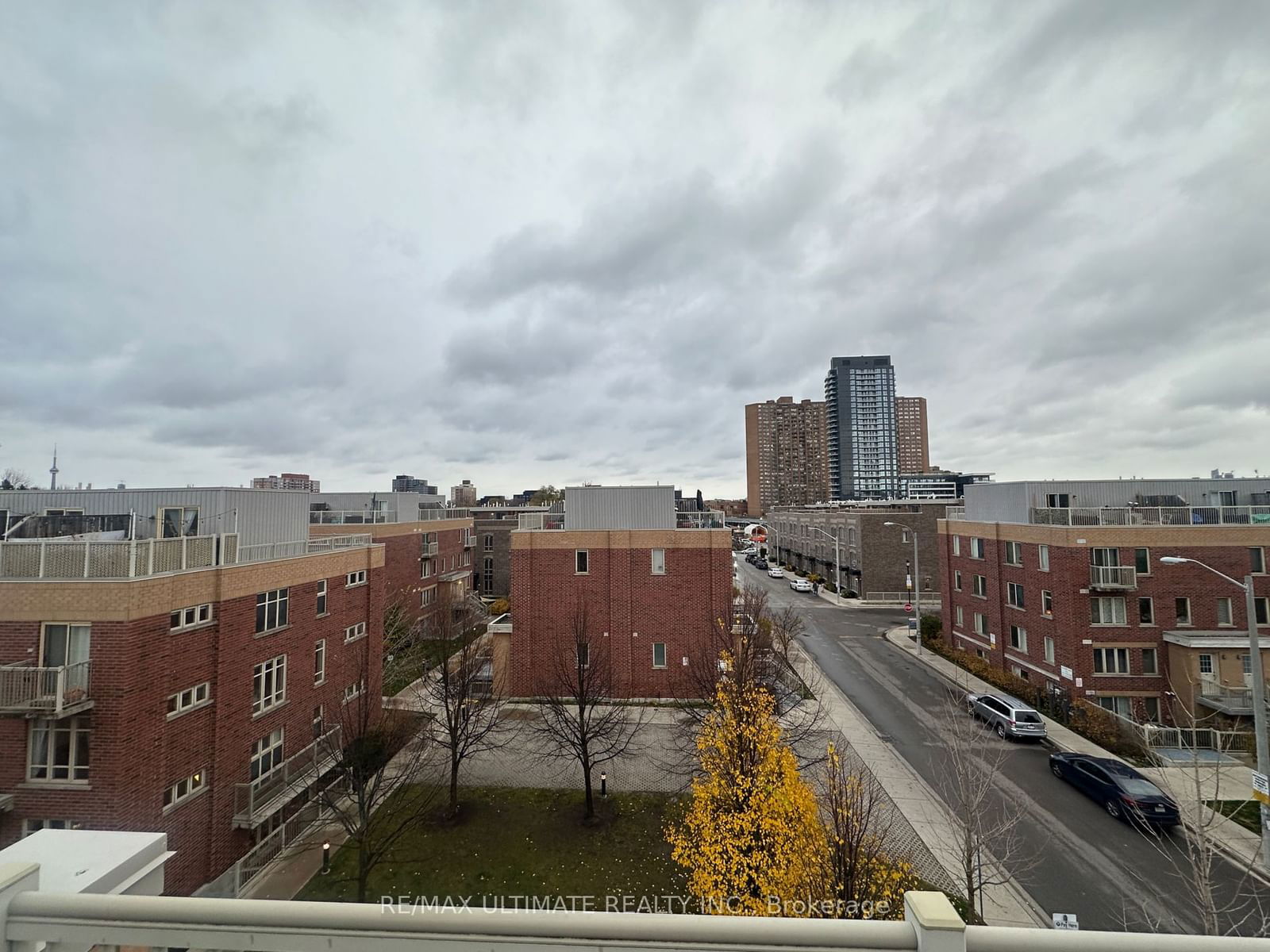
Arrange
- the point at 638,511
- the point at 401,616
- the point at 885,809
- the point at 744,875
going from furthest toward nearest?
1. the point at 401,616
2. the point at 638,511
3. the point at 885,809
4. the point at 744,875

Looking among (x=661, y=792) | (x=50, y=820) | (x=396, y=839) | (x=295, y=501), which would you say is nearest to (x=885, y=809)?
(x=661, y=792)

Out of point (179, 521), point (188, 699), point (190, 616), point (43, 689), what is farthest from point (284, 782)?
point (179, 521)

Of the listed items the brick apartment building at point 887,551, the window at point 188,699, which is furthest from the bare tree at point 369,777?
the brick apartment building at point 887,551

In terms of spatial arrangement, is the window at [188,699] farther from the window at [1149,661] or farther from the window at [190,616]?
the window at [1149,661]

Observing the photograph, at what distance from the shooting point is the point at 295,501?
2192cm

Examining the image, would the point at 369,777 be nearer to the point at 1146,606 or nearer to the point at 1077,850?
the point at 1077,850

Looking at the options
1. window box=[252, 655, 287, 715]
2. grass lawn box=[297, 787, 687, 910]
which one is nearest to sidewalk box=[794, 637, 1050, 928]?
grass lawn box=[297, 787, 687, 910]

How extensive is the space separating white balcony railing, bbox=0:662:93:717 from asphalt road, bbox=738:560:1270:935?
23425 mm

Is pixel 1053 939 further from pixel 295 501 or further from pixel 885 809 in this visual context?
pixel 295 501

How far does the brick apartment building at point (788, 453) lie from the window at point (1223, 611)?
467 feet

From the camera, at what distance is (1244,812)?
61.4ft

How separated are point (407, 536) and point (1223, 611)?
49.1 metres

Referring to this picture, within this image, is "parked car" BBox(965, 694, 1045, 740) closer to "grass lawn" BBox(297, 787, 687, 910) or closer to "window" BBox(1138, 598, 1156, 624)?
"window" BBox(1138, 598, 1156, 624)

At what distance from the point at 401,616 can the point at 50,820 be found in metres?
23.8
